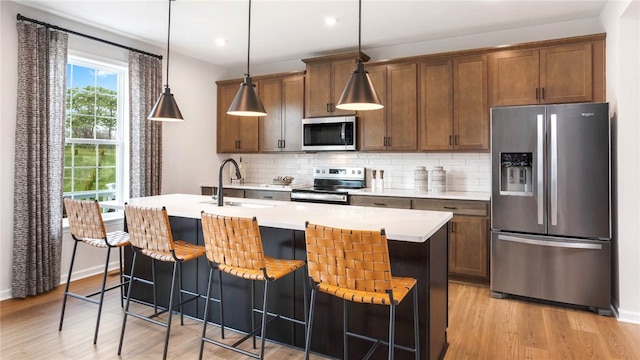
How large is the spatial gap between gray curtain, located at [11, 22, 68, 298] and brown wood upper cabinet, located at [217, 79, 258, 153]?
2.30m

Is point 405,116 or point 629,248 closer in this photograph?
point 629,248

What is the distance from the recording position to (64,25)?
13.1 feet

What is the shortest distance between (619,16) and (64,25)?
507 cm

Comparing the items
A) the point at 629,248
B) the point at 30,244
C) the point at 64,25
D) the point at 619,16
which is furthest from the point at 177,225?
the point at 619,16

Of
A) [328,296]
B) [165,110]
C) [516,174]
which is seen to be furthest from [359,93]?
[516,174]

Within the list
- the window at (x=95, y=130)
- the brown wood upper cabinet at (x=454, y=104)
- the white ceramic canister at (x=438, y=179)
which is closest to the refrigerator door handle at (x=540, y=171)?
the brown wood upper cabinet at (x=454, y=104)

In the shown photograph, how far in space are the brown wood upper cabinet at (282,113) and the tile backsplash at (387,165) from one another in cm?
33

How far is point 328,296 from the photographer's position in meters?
2.48

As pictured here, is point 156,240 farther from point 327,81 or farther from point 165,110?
point 327,81

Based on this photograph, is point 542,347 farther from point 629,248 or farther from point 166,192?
point 166,192

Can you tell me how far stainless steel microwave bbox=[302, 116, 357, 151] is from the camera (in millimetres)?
4867

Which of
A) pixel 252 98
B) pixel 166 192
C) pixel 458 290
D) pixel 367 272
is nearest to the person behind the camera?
pixel 367 272

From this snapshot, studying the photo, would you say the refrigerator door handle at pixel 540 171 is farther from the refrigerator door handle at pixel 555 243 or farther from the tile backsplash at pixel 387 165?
the tile backsplash at pixel 387 165

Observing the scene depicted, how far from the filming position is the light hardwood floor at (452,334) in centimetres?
259
